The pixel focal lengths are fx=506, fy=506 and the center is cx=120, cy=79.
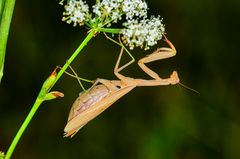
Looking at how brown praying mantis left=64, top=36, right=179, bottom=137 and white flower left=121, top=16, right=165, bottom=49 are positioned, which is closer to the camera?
white flower left=121, top=16, right=165, bottom=49

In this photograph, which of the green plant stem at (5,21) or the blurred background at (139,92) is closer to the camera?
the green plant stem at (5,21)

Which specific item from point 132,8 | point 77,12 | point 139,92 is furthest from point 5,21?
point 139,92

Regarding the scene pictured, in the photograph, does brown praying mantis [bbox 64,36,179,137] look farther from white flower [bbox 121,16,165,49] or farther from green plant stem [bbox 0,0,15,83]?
green plant stem [bbox 0,0,15,83]

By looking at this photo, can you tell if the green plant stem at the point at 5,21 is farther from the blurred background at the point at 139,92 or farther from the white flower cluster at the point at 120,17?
the blurred background at the point at 139,92

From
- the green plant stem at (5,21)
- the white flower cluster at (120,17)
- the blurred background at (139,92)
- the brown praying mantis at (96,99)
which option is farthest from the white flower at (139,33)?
the blurred background at (139,92)

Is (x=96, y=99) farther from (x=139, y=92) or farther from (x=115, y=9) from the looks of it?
(x=139, y=92)

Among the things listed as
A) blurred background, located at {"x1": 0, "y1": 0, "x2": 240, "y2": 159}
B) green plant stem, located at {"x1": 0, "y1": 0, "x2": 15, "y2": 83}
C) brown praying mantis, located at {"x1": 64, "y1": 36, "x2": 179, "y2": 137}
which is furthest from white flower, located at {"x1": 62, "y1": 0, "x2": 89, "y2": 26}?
Answer: blurred background, located at {"x1": 0, "y1": 0, "x2": 240, "y2": 159}

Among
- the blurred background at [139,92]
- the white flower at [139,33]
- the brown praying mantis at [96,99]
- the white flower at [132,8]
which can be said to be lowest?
→ the blurred background at [139,92]

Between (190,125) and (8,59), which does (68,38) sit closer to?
(8,59)
